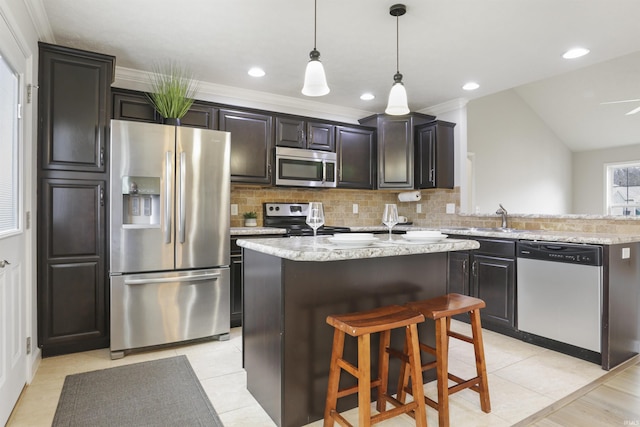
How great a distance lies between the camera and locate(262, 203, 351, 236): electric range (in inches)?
162

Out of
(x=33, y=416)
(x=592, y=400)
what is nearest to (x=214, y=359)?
(x=33, y=416)

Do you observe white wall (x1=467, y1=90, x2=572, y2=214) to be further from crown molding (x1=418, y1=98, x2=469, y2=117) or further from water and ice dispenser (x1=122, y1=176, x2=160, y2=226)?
water and ice dispenser (x1=122, y1=176, x2=160, y2=226)

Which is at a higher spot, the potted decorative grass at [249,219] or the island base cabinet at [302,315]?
the potted decorative grass at [249,219]

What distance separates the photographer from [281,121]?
13.0ft

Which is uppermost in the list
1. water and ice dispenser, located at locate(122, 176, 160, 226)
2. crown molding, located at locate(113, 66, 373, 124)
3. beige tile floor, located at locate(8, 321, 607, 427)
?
crown molding, located at locate(113, 66, 373, 124)

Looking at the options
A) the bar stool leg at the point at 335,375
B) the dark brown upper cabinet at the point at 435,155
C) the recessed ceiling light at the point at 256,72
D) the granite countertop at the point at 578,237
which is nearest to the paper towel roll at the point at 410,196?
the dark brown upper cabinet at the point at 435,155

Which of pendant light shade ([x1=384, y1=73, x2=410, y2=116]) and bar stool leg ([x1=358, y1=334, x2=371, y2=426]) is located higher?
pendant light shade ([x1=384, y1=73, x2=410, y2=116])

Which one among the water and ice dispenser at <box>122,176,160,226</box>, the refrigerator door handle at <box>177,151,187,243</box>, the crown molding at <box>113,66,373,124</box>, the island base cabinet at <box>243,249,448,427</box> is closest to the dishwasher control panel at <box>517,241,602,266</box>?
the island base cabinet at <box>243,249,448,427</box>

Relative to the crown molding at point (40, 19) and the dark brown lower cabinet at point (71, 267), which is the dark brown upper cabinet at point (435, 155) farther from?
the crown molding at point (40, 19)

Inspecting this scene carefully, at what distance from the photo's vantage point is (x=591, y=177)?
5.21m

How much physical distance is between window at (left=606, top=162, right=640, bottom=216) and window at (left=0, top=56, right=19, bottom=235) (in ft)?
18.8

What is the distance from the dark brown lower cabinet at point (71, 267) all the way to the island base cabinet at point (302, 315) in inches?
55.9

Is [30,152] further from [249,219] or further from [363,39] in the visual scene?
[363,39]

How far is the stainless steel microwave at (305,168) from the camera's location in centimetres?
397
